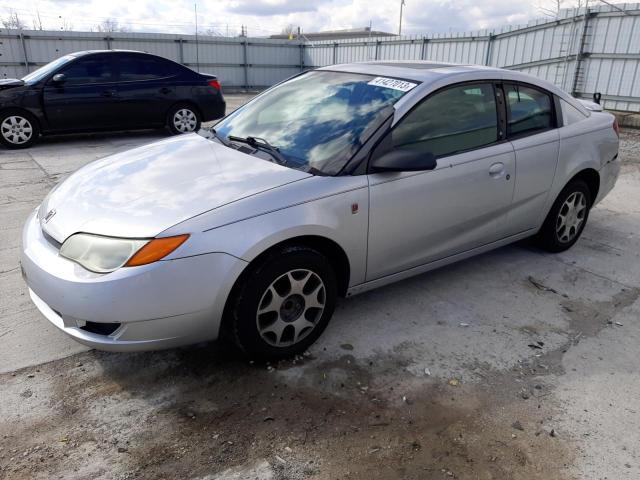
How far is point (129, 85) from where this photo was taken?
366 inches

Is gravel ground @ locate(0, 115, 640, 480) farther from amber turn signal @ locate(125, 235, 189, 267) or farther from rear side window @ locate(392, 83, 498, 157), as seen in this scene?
rear side window @ locate(392, 83, 498, 157)

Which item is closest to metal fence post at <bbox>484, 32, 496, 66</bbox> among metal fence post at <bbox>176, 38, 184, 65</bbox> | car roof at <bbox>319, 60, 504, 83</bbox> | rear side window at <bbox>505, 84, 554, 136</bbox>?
metal fence post at <bbox>176, 38, 184, 65</bbox>

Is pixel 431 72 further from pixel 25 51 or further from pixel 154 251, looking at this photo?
pixel 25 51

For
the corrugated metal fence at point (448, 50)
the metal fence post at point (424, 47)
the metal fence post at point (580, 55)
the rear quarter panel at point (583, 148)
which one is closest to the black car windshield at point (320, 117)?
the rear quarter panel at point (583, 148)

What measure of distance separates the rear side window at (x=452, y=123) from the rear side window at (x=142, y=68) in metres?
7.37

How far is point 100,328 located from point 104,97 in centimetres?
757

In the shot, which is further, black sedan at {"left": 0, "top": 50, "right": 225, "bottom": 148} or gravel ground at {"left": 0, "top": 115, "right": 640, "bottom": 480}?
black sedan at {"left": 0, "top": 50, "right": 225, "bottom": 148}

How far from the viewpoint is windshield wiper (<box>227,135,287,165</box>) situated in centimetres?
323

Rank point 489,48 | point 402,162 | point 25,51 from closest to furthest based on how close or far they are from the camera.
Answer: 1. point 402,162
2. point 489,48
3. point 25,51

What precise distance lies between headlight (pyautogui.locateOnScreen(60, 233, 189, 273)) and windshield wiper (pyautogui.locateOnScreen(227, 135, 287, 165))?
944 mm

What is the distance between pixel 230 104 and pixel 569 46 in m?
9.34

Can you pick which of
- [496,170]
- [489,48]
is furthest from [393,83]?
[489,48]

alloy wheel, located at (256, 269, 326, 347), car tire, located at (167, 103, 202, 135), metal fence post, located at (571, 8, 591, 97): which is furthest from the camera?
metal fence post, located at (571, 8, 591, 97)

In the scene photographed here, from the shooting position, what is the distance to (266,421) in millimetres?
2584
